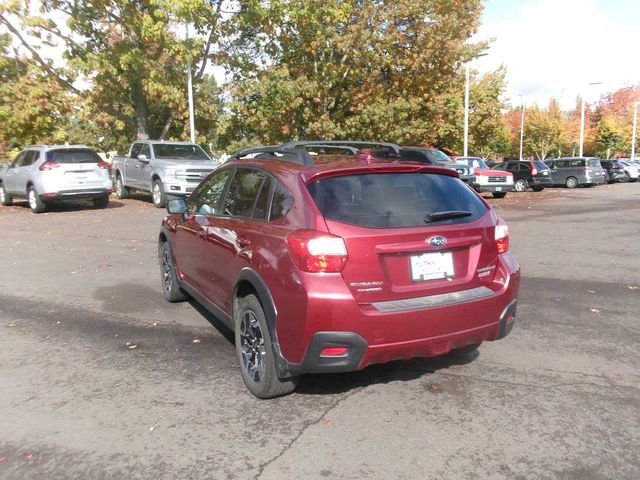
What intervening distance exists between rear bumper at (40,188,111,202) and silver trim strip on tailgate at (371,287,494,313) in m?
14.2

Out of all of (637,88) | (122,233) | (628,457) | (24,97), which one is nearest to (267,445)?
(628,457)

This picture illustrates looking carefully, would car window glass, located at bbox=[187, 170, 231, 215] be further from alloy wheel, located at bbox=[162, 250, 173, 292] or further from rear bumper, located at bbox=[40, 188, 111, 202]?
rear bumper, located at bbox=[40, 188, 111, 202]

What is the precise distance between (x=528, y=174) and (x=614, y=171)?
12430 mm

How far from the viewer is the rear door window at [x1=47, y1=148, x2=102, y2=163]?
15.3m

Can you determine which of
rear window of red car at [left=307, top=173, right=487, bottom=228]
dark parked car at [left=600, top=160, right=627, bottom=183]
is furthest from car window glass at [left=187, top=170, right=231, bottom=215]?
dark parked car at [left=600, top=160, right=627, bottom=183]

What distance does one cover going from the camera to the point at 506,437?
3178 millimetres

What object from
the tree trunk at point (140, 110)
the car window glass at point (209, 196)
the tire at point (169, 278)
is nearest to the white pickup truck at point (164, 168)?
the tree trunk at point (140, 110)

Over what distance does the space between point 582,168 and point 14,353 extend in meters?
30.3

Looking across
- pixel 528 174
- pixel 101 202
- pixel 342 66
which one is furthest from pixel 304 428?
pixel 528 174

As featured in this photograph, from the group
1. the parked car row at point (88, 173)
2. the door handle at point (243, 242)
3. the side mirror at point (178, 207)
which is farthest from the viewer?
the parked car row at point (88, 173)

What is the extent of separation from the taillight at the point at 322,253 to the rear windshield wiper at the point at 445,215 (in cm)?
68

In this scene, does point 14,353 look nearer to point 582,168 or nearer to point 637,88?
point 582,168

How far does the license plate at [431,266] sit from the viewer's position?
3439mm

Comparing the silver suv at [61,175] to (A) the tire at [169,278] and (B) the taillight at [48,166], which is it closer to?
(B) the taillight at [48,166]
